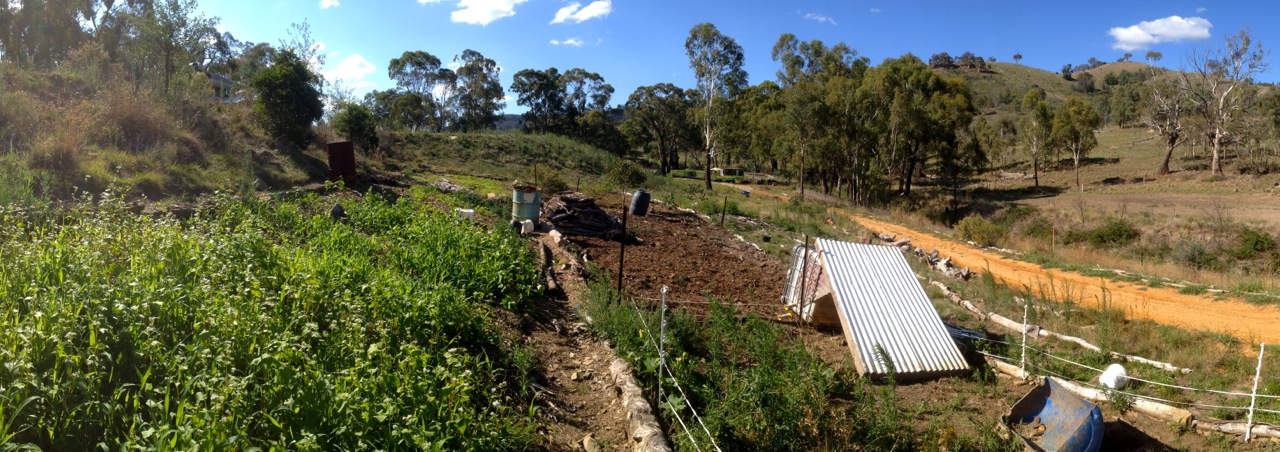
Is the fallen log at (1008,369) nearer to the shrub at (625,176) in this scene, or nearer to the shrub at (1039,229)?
the shrub at (625,176)

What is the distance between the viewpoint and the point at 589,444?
171 inches

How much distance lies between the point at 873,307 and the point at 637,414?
10.5ft

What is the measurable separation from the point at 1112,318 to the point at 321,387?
8.29 meters

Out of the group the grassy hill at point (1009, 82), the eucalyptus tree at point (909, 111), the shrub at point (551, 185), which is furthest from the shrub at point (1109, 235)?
the grassy hill at point (1009, 82)

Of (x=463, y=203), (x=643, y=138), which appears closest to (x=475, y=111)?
(x=643, y=138)

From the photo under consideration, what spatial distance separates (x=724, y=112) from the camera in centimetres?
3912

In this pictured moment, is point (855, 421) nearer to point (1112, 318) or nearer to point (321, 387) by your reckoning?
point (321, 387)

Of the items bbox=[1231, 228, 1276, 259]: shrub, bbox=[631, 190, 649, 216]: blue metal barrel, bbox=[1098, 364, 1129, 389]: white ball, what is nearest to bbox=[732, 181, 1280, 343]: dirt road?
bbox=[1098, 364, 1129, 389]: white ball

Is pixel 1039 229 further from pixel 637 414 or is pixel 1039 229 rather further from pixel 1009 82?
pixel 1009 82

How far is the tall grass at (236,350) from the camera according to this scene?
294 cm

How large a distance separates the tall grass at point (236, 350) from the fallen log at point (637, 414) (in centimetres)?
72

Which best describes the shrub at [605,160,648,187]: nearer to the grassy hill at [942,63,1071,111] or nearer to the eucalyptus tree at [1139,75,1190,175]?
the eucalyptus tree at [1139,75,1190,175]

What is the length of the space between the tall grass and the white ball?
4908 millimetres

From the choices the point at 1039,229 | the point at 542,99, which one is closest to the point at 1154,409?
the point at 1039,229
